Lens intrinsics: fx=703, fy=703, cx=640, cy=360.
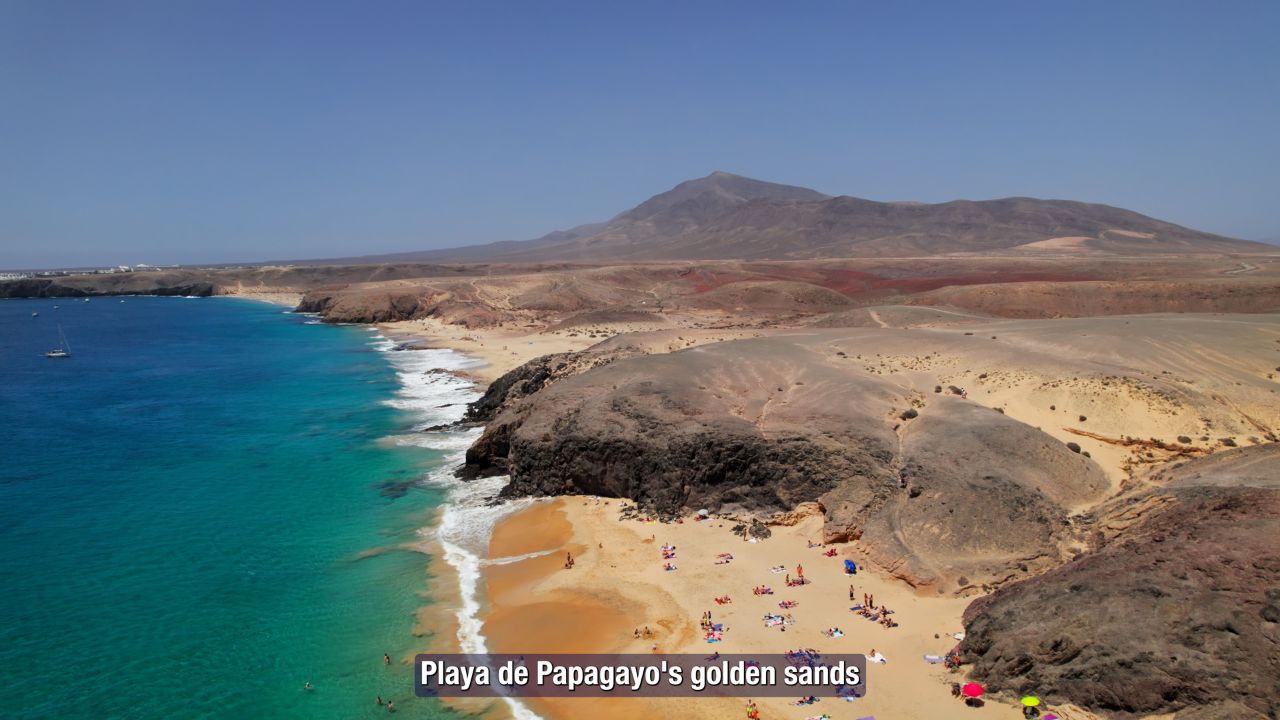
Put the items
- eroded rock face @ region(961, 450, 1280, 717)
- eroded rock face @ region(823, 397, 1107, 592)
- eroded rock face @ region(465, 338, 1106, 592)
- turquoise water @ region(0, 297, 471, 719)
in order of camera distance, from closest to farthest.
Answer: eroded rock face @ region(961, 450, 1280, 717) → turquoise water @ region(0, 297, 471, 719) → eroded rock face @ region(823, 397, 1107, 592) → eroded rock face @ region(465, 338, 1106, 592)

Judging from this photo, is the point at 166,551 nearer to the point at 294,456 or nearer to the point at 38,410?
the point at 294,456

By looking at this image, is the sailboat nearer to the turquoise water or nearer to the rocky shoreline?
the turquoise water

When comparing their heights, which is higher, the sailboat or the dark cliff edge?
the dark cliff edge

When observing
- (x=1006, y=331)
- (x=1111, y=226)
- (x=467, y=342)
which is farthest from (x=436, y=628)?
(x=1111, y=226)

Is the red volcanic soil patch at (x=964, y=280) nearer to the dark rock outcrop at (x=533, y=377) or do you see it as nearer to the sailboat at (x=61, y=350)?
the dark rock outcrop at (x=533, y=377)

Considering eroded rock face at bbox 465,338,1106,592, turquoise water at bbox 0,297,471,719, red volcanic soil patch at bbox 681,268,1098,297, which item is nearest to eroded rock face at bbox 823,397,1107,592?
eroded rock face at bbox 465,338,1106,592

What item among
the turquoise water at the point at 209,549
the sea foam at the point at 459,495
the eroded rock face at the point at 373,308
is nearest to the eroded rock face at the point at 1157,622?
the sea foam at the point at 459,495

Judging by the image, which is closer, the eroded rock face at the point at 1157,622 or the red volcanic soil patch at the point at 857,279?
the eroded rock face at the point at 1157,622
